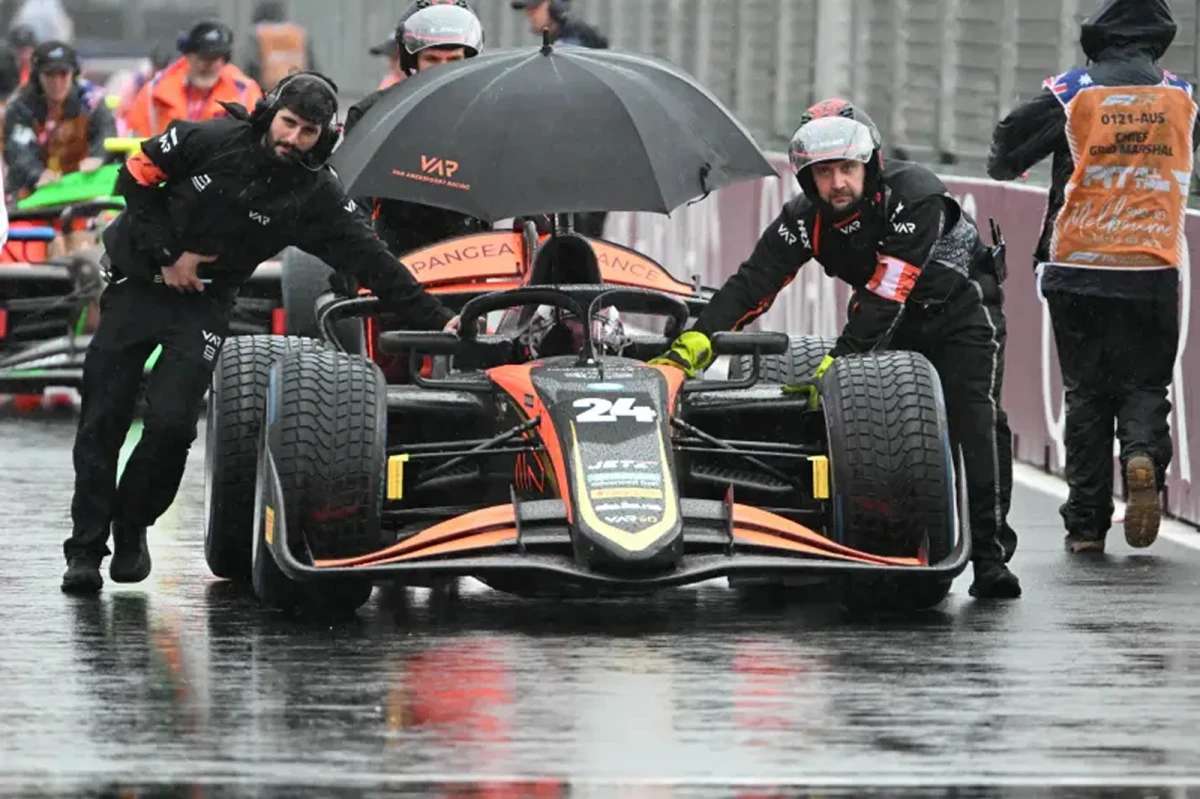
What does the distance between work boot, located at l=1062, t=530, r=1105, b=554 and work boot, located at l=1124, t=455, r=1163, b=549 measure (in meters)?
0.28

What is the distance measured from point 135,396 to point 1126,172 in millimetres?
3749

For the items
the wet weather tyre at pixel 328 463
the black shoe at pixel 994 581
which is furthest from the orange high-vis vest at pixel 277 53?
the wet weather tyre at pixel 328 463

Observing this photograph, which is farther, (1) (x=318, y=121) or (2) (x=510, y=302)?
(2) (x=510, y=302)

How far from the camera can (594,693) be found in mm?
8875

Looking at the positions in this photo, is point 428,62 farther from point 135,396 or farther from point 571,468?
point 571,468

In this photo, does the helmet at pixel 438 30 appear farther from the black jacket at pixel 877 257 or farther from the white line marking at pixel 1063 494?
the white line marking at pixel 1063 494

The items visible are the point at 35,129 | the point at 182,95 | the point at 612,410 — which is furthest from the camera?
the point at 182,95

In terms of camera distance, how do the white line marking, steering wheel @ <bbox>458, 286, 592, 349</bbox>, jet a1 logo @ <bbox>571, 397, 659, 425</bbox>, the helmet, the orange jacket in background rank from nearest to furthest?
jet a1 logo @ <bbox>571, 397, 659, 425</bbox>
steering wheel @ <bbox>458, 286, 592, 349</bbox>
the white line marking
the helmet
the orange jacket in background

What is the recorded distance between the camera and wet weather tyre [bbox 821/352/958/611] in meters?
10.3

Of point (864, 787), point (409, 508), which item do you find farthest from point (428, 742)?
point (409, 508)

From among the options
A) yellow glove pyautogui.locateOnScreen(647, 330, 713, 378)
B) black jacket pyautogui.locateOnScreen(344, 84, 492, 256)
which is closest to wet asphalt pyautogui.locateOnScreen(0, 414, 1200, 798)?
yellow glove pyautogui.locateOnScreen(647, 330, 713, 378)

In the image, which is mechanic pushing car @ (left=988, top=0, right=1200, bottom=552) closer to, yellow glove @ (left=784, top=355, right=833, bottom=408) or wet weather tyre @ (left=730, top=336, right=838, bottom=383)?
wet weather tyre @ (left=730, top=336, right=838, bottom=383)

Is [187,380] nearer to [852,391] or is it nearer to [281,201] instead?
[281,201]

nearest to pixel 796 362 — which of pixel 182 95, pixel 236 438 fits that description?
pixel 236 438
